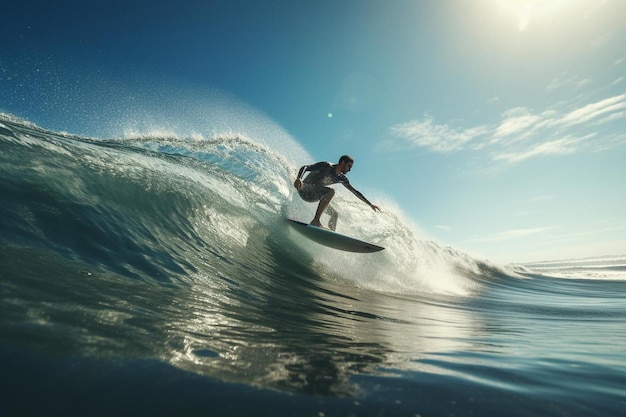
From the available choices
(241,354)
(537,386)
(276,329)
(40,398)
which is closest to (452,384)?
(537,386)

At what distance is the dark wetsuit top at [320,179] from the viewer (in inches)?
361

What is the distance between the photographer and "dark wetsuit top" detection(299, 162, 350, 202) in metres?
9.18

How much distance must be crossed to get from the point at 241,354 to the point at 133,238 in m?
3.63

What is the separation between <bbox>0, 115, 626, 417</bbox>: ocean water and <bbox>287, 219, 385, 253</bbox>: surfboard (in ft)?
3.52

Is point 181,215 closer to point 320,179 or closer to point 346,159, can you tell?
point 320,179

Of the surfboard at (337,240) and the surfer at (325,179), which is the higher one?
the surfer at (325,179)

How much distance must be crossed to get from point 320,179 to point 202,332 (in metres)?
7.15

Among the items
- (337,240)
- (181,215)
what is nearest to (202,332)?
(181,215)

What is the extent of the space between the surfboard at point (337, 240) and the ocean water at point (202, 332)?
1073 millimetres

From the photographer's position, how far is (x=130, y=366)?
1.62 m

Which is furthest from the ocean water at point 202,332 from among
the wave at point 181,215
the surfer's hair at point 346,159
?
the surfer's hair at point 346,159

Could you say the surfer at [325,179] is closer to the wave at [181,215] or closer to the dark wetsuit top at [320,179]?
the dark wetsuit top at [320,179]

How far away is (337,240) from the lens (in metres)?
8.47

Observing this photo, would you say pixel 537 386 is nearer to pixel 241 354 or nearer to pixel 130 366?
pixel 241 354
